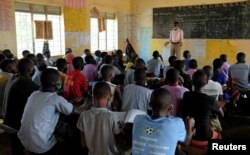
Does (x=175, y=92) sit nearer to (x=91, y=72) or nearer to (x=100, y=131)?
(x=100, y=131)

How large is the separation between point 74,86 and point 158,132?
196cm

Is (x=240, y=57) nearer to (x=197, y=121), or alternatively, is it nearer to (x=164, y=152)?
(x=197, y=121)

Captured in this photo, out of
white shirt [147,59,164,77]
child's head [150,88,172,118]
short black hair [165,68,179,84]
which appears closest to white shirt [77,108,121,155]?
child's head [150,88,172,118]

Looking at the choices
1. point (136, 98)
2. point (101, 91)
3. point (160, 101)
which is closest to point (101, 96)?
point (101, 91)

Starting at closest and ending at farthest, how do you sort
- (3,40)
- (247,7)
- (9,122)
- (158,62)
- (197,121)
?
(197,121), (9,122), (158,62), (3,40), (247,7)

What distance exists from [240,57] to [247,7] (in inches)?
136

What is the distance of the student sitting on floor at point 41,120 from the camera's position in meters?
1.98

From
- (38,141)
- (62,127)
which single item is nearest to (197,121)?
(62,127)

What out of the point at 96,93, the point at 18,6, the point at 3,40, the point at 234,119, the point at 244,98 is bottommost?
the point at 234,119

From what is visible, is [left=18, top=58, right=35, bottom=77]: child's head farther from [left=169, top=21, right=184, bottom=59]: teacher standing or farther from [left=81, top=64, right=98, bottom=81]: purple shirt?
[left=169, top=21, right=184, bottom=59]: teacher standing

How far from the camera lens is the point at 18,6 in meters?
6.55

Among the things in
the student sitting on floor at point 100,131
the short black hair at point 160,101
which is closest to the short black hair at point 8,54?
the student sitting on floor at point 100,131

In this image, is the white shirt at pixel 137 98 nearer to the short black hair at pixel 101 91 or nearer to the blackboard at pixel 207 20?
the short black hair at pixel 101 91

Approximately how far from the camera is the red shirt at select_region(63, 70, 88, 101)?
338 centimetres
